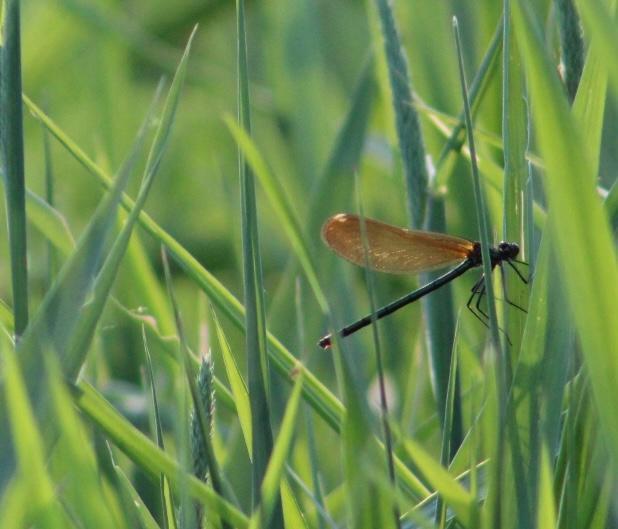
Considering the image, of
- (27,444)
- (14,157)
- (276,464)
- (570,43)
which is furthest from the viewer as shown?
(570,43)

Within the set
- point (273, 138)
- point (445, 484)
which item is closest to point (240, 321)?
point (445, 484)

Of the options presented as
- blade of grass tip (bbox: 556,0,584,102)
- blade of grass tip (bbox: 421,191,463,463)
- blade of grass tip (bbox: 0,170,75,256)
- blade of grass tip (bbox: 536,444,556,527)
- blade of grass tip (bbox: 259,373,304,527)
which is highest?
blade of grass tip (bbox: 556,0,584,102)

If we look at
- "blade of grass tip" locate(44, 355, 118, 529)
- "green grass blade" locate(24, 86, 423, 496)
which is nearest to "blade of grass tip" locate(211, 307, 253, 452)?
"green grass blade" locate(24, 86, 423, 496)

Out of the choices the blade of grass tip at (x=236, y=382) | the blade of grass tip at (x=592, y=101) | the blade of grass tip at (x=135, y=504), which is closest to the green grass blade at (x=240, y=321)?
the blade of grass tip at (x=236, y=382)

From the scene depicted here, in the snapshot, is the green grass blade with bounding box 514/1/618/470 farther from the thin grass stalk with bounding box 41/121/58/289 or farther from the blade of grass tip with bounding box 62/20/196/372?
the thin grass stalk with bounding box 41/121/58/289

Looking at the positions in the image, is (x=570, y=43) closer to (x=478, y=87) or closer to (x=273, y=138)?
(x=478, y=87)

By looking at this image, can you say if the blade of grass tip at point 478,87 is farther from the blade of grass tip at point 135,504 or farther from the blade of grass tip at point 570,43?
the blade of grass tip at point 135,504
